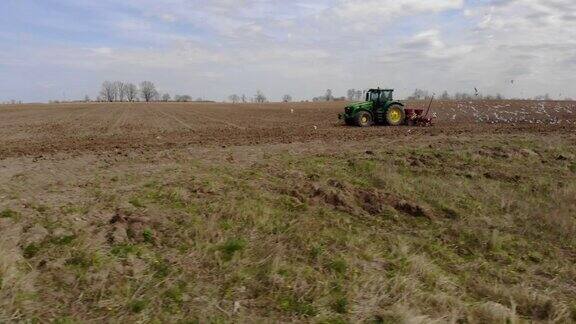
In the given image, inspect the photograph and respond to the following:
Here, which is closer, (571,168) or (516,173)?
(516,173)

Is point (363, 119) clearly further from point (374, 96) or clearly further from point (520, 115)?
point (520, 115)

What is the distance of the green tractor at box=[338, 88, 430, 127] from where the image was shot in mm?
24609

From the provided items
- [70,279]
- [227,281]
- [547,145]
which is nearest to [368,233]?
[227,281]

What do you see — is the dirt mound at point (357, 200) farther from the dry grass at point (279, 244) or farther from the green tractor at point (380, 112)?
the green tractor at point (380, 112)

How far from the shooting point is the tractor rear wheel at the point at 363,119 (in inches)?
962

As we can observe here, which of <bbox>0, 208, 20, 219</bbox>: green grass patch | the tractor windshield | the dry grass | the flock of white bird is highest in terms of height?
the tractor windshield

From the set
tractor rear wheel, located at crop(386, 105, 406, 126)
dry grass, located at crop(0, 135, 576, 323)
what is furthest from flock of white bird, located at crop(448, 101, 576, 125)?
dry grass, located at crop(0, 135, 576, 323)

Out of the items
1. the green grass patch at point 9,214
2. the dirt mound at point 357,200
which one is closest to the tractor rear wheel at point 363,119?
the dirt mound at point 357,200

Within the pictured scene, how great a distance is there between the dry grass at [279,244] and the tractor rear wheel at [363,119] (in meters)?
11.8

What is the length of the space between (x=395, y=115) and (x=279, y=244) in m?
18.5

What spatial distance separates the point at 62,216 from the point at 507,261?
23.9ft

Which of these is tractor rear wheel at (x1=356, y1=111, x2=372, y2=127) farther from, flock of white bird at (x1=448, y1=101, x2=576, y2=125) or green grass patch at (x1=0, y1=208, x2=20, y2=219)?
green grass patch at (x1=0, y1=208, x2=20, y2=219)

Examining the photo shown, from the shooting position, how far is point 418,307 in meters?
6.33

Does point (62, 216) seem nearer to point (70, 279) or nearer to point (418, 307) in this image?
point (70, 279)
